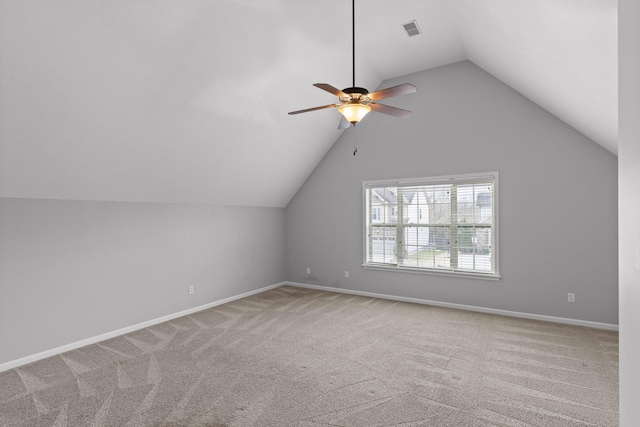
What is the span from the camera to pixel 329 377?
2977mm

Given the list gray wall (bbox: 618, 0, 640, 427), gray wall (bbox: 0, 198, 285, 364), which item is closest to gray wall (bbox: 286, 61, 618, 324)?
gray wall (bbox: 0, 198, 285, 364)

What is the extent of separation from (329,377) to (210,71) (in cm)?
315

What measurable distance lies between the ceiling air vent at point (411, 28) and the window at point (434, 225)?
206cm

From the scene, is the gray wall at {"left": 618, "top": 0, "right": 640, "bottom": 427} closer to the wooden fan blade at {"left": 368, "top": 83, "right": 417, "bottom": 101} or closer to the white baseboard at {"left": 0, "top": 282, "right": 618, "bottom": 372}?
the wooden fan blade at {"left": 368, "top": 83, "right": 417, "bottom": 101}

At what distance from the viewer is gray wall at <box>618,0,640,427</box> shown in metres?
0.82

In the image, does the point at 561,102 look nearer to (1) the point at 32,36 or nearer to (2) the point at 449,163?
(2) the point at 449,163

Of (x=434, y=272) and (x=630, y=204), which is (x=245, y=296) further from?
(x=630, y=204)

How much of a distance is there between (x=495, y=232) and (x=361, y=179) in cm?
224

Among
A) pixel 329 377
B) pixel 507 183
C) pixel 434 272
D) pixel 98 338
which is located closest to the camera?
pixel 329 377

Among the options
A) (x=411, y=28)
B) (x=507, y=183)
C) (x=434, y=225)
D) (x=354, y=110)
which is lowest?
(x=434, y=225)

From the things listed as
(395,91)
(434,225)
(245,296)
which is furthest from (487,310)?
(245,296)

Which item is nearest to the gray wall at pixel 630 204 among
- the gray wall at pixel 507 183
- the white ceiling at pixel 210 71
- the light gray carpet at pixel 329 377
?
the white ceiling at pixel 210 71

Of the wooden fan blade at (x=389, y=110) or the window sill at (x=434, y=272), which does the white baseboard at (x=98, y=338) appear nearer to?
the window sill at (x=434, y=272)

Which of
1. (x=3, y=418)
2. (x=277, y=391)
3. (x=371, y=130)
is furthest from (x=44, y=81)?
(x=371, y=130)
